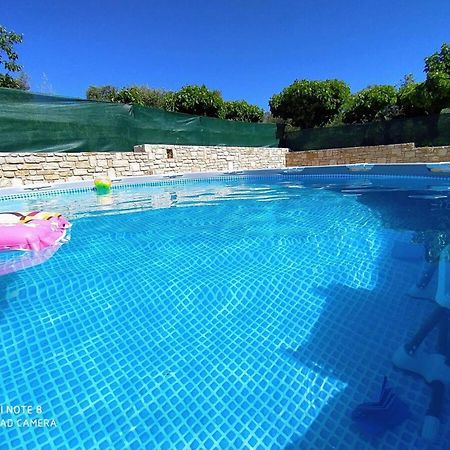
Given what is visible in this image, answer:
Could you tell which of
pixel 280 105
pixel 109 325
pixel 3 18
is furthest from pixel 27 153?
pixel 280 105

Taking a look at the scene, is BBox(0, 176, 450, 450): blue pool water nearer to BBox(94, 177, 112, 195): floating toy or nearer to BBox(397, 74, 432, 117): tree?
BBox(94, 177, 112, 195): floating toy

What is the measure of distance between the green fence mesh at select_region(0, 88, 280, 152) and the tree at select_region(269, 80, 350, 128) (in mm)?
5112

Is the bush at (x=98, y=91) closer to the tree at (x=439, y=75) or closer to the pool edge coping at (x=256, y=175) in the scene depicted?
the pool edge coping at (x=256, y=175)

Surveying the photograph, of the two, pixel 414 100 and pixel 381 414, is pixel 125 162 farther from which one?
pixel 414 100

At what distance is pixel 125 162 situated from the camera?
921cm

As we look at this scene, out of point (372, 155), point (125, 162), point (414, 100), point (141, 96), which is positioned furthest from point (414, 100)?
point (141, 96)

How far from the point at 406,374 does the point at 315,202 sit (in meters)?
4.18

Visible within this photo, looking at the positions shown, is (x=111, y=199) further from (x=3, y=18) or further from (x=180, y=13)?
(x=180, y=13)

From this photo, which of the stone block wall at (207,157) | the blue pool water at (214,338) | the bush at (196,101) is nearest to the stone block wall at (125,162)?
the stone block wall at (207,157)

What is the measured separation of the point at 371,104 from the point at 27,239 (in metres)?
15.3

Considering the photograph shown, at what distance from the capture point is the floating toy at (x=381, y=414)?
111 cm

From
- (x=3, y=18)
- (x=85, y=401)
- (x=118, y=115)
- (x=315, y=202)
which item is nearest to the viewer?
(x=85, y=401)

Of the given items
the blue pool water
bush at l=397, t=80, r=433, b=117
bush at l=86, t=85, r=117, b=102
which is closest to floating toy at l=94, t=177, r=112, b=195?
the blue pool water

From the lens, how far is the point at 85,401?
1246 millimetres
